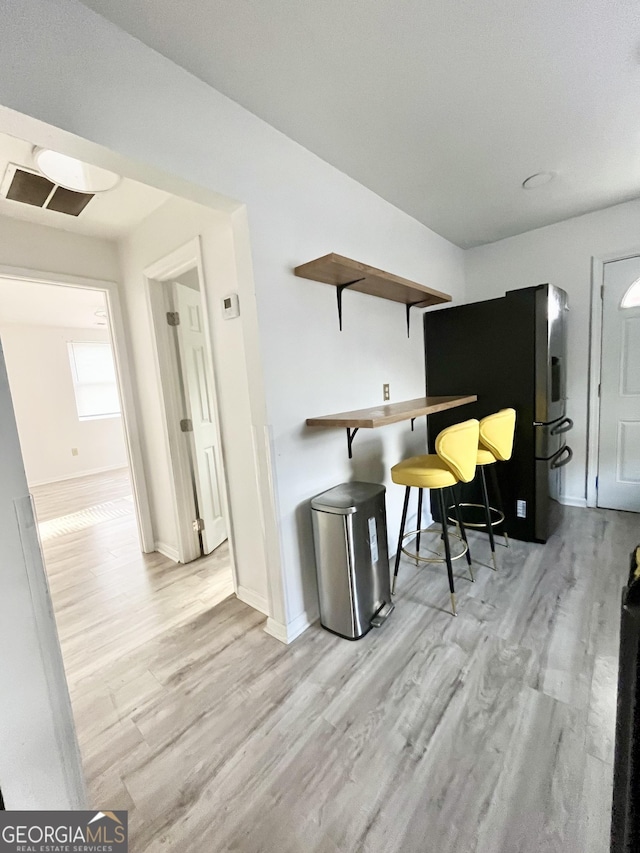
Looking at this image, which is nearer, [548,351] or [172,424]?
[548,351]

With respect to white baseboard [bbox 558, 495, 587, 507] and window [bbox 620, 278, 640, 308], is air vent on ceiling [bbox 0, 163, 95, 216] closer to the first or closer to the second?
window [bbox 620, 278, 640, 308]

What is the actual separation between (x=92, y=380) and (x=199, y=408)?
15.7 feet

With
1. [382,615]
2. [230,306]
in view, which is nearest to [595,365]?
[382,615]

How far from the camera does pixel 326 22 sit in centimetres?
119

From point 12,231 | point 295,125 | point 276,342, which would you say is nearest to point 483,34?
point 295,125

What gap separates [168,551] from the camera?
281 cm

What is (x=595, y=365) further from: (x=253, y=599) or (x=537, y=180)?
(x=253, y=599)

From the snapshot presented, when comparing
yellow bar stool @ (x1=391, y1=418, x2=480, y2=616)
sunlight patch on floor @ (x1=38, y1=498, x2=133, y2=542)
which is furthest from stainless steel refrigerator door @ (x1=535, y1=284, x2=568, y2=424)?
sunlight patch on floor @ (x1=38, y1=498, x2=133, y2=542)

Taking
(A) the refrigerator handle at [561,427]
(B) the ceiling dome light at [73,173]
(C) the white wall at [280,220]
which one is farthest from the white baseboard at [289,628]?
(B) the ceiling dome light at [73,173]

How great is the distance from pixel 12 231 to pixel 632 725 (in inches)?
129

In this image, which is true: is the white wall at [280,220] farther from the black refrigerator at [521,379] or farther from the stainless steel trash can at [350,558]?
the black refrigerator at [521,379]

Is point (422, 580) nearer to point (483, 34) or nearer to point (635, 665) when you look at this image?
point (635, 665)

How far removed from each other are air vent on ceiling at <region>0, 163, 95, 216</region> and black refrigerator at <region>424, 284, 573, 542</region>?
2.51 metres

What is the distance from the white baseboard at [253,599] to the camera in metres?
2.02
